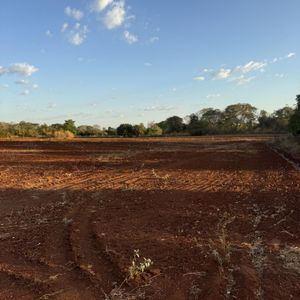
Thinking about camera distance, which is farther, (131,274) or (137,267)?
(137,267)

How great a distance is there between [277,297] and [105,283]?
206 centimetres

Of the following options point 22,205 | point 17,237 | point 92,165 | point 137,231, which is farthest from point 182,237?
point 92,165

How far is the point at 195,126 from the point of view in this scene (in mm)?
79688

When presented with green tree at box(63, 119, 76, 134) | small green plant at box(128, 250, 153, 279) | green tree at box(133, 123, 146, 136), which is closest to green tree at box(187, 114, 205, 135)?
green tree at box(133, 123, 146, 136)

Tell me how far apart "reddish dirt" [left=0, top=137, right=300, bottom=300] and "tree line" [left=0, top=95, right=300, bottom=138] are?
22879mm

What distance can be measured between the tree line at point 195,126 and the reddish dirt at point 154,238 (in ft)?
75.1

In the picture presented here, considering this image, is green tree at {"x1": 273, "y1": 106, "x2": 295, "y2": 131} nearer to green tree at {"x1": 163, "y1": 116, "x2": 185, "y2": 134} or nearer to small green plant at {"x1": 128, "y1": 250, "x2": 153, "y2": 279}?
green tree at {"x1": 163, "y1": 116, "x2": 185, "y2": 134}

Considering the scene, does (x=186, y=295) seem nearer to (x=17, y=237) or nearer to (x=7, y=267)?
(x=7, y=267)

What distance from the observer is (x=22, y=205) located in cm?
990

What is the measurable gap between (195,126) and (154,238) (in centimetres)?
7340

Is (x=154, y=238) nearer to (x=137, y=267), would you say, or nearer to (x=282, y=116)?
(x=137, y=267)

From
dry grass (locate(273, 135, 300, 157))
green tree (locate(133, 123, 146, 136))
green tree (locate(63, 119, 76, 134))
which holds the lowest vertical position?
dry grass (locate(273, 135, 300, 157))

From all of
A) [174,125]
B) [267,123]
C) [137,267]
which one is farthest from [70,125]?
[137,267]

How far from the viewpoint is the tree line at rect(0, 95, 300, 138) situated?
55500mm
